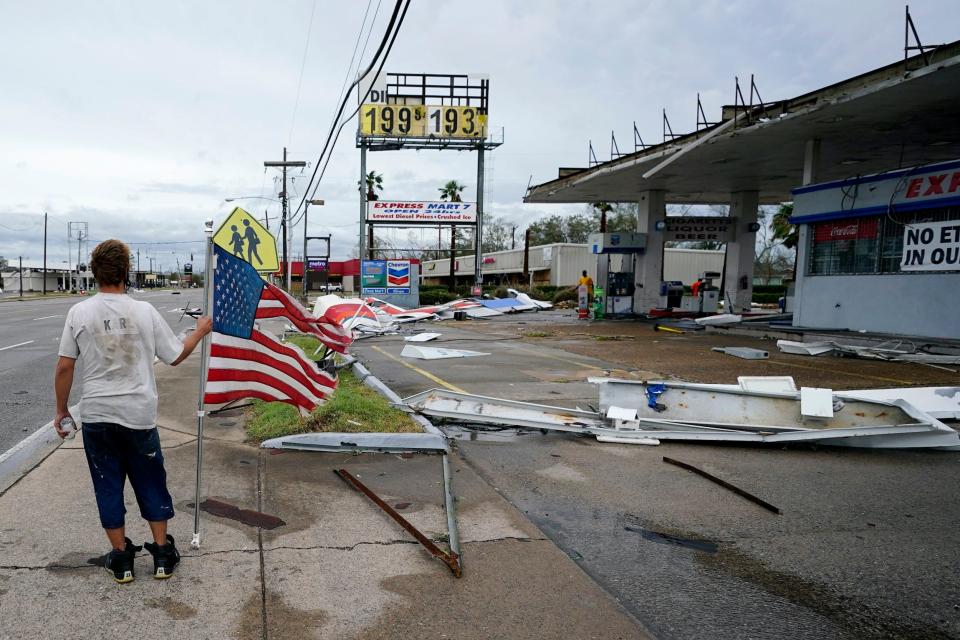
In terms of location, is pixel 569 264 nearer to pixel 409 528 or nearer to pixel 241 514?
pixel 241 514

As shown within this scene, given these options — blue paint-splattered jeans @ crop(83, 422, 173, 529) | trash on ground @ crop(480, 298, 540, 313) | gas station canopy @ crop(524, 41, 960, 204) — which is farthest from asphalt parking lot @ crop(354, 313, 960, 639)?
trash on ground @ crop(480, 298, 540, 313)

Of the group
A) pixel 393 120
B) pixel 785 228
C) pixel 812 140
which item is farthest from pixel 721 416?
pixel 785 228

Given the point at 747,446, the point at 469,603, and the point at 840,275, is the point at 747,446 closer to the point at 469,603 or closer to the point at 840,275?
the point at 469,603

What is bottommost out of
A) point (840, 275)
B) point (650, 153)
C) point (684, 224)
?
point (840, 275)

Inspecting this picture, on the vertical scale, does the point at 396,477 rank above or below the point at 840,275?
below

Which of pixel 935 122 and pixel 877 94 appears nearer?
pixel 877 94

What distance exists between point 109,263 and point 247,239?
695 centimetres

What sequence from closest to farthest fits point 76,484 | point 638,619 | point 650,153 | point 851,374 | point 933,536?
point 638,619, point 933,536, point 76,484, point 851,374, point 650,153

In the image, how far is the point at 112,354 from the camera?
130 inches

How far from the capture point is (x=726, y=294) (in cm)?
2525

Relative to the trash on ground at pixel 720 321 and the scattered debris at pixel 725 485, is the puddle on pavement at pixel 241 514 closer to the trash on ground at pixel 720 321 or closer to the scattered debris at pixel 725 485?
the scattered debris at pixel 725 485

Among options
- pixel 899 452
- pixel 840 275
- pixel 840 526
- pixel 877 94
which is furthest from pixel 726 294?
pixel 840 526

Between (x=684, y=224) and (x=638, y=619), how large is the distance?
79.4 ft

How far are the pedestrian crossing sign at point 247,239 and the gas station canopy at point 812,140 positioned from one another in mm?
11654
